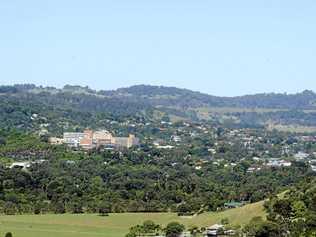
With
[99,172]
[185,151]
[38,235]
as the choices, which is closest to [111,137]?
[185,151]

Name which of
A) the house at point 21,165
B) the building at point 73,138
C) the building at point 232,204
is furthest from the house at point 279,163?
the building at point 232,204

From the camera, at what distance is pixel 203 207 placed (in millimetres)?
75062

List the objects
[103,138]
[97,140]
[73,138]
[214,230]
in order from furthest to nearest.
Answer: [103,138] < [73,138] < [97,140] < [214,230]

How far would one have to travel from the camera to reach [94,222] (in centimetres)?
7019

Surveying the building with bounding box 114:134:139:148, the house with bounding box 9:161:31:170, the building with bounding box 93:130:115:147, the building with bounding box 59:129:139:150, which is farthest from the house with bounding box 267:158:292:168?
the house with bounding box 9:161:31:170

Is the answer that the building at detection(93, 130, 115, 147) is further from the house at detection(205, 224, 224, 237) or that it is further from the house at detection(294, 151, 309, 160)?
the house at detection(205, 224, 224, 237)

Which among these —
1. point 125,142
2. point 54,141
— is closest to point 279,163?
point 54,141

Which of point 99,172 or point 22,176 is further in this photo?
point 99,172

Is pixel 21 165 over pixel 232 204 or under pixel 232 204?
over

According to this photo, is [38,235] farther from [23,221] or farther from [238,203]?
[238,203]

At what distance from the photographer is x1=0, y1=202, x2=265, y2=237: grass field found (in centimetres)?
6306

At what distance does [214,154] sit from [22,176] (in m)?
63.5

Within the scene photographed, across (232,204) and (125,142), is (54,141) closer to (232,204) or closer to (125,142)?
(125,142)

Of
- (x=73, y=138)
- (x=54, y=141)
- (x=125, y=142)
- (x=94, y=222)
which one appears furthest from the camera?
(x=125, y=142)
